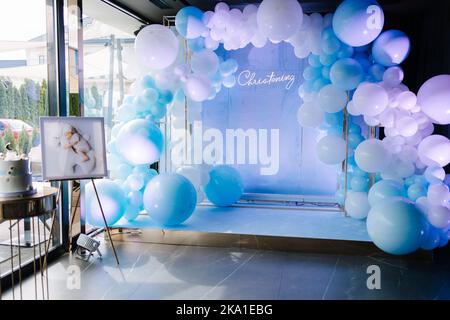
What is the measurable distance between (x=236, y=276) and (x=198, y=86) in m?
1.91

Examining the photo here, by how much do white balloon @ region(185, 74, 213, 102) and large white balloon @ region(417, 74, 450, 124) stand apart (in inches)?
78.3

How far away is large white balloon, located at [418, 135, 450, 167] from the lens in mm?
3234

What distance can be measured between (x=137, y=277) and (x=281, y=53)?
338 centimetres

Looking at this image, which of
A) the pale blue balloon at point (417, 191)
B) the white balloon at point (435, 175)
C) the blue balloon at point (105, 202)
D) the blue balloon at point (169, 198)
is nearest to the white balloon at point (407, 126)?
the white balloon at point (435, 175)

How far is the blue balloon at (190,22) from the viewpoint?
384 centimetres

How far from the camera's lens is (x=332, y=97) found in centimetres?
379

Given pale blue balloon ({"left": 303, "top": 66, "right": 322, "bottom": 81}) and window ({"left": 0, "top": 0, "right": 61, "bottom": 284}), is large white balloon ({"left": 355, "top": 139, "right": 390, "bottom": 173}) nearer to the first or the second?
pale blue balloon ({"left": 303, "top": 66, "right": 322, "bottom": 81})

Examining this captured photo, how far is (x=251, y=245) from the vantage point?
3740 mm

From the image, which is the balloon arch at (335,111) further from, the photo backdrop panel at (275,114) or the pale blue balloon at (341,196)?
the photo backdrop panel at (275,114)

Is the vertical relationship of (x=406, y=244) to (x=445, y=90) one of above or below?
below

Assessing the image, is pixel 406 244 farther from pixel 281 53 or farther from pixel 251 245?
pixel 281 53

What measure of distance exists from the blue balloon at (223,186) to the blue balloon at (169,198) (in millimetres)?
899
